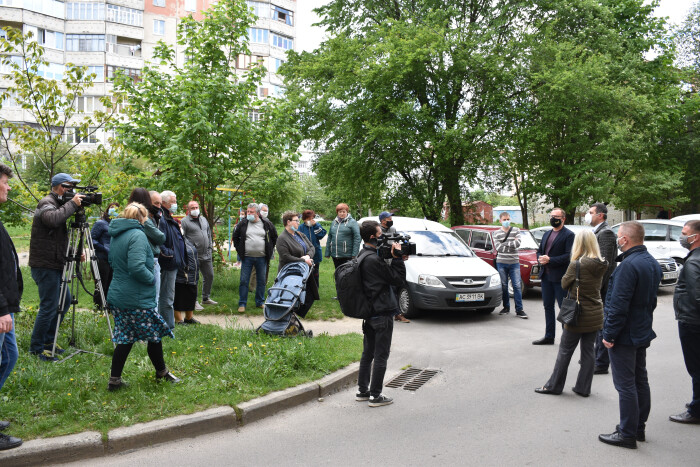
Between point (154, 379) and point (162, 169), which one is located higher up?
point (162, 169)

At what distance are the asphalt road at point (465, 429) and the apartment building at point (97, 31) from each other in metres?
35.4

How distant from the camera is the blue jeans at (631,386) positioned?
14.8 feet

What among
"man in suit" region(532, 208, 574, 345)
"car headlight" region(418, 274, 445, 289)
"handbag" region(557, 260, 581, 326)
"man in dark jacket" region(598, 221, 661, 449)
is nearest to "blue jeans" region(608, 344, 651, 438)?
"man in dark jacket" region(598, 221, 661, 449)

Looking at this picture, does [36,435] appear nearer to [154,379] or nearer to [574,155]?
[154,379]

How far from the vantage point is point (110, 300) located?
5.12 m

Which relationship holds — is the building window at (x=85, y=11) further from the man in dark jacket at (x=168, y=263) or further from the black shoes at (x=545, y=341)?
the black shoes at (x=545, y=341)

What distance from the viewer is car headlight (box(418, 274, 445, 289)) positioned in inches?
389

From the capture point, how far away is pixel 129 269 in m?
5.10

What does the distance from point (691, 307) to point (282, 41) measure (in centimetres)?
5157

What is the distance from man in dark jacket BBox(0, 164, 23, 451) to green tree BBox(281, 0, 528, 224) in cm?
1713

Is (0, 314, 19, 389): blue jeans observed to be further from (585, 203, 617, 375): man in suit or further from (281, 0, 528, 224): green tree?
(281, 0, 528, 224): green tree

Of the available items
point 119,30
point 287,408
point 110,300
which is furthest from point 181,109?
point 119,30

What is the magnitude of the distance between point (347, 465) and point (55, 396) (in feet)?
9.40

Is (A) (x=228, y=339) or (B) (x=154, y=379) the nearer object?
(B) (x=154, y=379)
